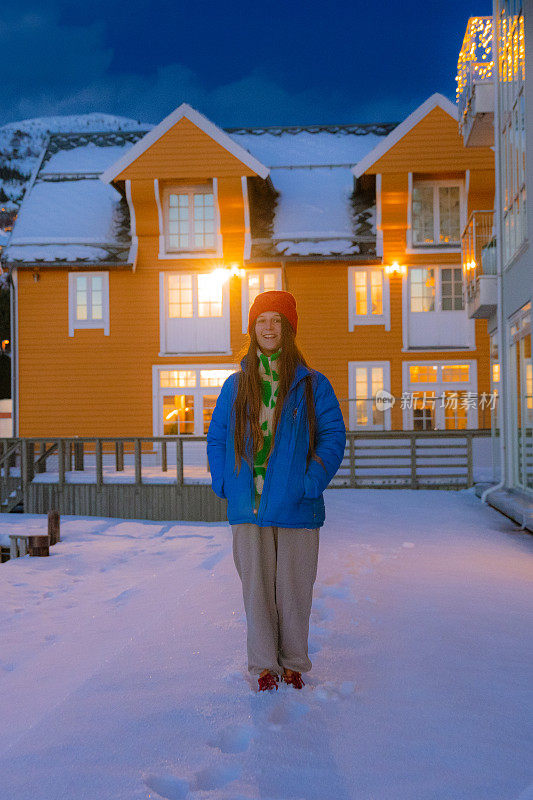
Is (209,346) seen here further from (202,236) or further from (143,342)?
(202,236)

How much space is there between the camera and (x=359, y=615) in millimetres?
4441

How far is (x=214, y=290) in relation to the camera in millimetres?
18016

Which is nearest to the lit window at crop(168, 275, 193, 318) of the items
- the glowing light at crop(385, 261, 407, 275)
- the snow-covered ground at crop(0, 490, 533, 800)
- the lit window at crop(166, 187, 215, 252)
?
the lit window at crop(166, 187, 215, 252)

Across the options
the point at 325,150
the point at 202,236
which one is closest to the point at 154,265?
the point at 202,236

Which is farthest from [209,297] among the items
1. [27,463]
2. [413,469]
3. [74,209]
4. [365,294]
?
[413,469]

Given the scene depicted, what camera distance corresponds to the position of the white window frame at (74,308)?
59.3 feet

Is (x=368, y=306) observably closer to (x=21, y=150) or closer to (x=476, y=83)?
(x=476, y=83)

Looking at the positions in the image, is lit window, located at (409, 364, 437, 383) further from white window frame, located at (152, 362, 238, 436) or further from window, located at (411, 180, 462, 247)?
white window frame, located at (152, 362, 238, 436)

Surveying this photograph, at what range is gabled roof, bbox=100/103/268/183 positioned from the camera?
17031mm

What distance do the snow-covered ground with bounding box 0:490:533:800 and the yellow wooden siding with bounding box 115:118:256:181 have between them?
1275cm

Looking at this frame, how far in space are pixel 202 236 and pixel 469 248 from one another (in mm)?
7525

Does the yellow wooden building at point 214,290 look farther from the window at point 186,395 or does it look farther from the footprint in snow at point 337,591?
the footprint in snow at point 337,591

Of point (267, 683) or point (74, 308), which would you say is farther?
point (74, 308)

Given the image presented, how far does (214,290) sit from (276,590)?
15.4m
